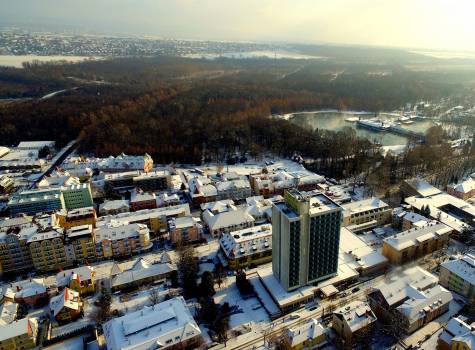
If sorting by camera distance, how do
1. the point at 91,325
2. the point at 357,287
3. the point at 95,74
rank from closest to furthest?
the point at 91,325, the point at 357,287, the point at 95,74

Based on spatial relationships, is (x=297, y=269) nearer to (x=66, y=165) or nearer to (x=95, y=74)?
(x=66, y=165)

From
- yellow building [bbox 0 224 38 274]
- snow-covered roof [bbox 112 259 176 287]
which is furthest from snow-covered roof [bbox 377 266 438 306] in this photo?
yellow building [bbox 0 224 38 274]

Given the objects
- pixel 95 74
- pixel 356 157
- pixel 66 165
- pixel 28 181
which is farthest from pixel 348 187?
pixel 95 74

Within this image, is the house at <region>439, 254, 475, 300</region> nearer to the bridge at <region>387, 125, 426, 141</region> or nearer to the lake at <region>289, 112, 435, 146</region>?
the lake at <region>289, 112, 435, 146</region>

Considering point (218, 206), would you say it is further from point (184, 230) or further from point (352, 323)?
point (352, 323)

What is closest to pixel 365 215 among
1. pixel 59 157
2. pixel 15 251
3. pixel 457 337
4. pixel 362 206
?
pixel 362 206
